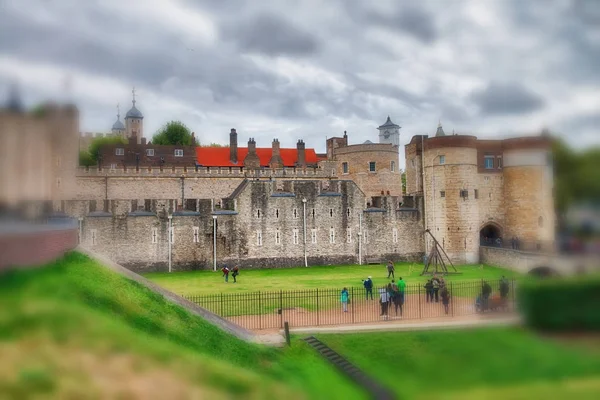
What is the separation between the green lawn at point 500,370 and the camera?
1083 centimetres

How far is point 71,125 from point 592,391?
17.1 metres

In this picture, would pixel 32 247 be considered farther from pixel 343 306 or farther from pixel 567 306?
pixel 343 306

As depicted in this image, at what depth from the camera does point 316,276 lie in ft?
112

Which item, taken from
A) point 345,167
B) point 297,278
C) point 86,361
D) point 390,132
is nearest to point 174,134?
point 345,167

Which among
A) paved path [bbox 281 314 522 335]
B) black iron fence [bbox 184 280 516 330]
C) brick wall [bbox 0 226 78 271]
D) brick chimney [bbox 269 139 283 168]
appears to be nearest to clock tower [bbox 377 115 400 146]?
brick chimney [bbox 269 139 283 168]

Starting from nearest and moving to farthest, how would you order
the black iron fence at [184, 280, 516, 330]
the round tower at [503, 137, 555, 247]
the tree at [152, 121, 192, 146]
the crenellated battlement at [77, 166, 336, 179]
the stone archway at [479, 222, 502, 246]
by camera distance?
the black iron fence at [184, 280, 516, 330], the round tower at [503, 137, 555, 247], the stone archway at [479, 222, 502, 246], the crenellated battlement at [77, 166, 336, 179], the tree at [152, 121, 192, 146]

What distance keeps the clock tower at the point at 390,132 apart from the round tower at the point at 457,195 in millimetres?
66851

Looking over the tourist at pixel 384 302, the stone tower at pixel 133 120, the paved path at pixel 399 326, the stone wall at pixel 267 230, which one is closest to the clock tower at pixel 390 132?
the stone tower at pixel 133 120

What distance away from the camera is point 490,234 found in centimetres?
4119

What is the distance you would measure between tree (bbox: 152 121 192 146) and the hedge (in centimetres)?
5974

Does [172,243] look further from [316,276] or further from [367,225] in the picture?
[367,225]

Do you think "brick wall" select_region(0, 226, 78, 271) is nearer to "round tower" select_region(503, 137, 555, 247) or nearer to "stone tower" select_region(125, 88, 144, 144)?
"round tower" select_region(503, 137, 555, 247)

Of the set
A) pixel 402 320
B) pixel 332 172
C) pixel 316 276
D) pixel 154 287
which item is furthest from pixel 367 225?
pixel 154 287

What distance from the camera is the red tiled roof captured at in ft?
172
